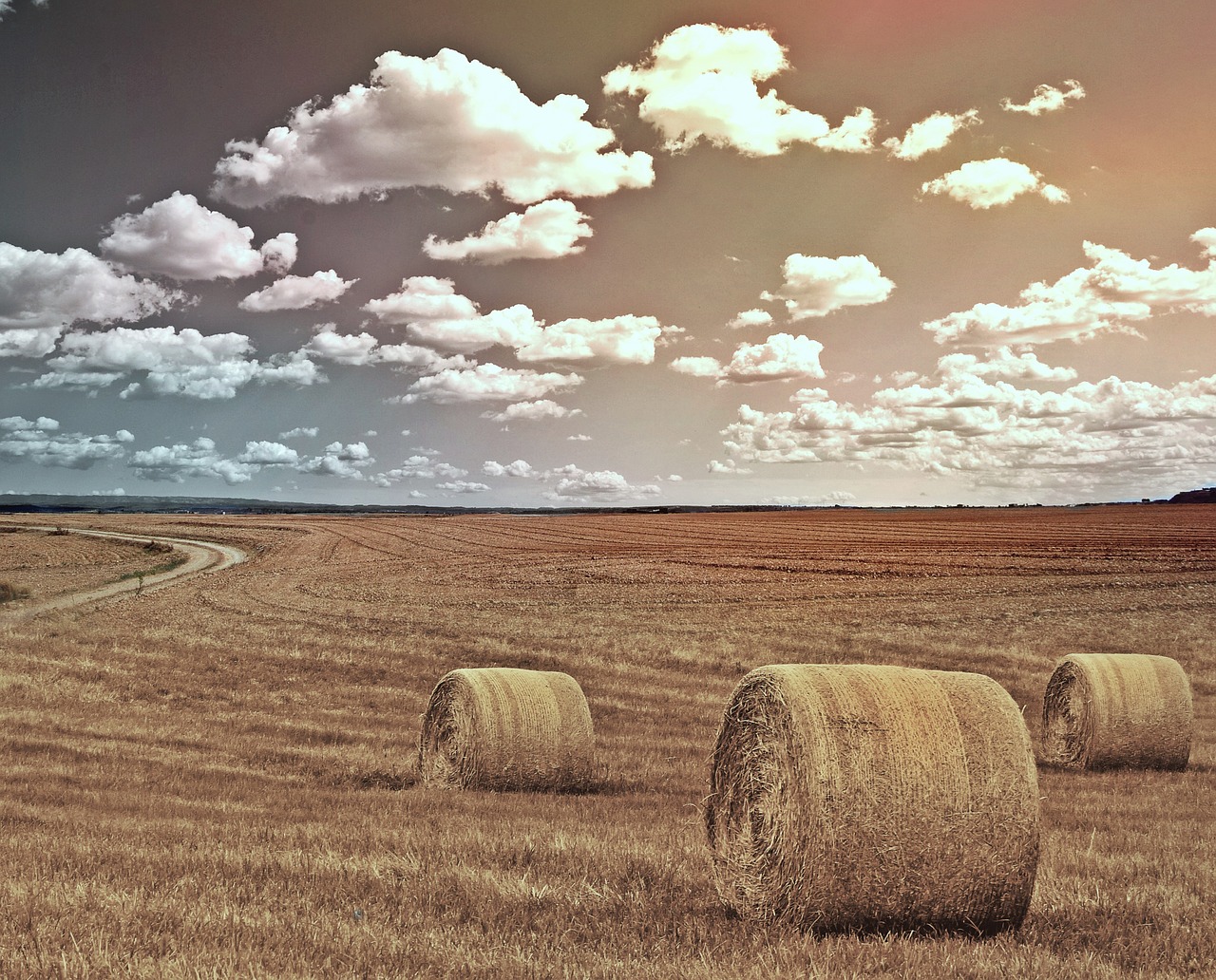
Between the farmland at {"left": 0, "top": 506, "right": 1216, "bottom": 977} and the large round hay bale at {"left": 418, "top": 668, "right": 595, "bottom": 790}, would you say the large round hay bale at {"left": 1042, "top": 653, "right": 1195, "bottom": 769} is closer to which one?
the farmland at {"left": 0, "top": 506, "right": 1216, "bottom": 977}

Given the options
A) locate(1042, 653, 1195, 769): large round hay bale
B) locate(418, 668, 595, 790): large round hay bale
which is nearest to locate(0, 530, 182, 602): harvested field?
locate(418, 668, 595, 790): large round hay bale

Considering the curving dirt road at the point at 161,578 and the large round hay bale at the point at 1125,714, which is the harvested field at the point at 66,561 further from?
the large round hay bale at the point at 1125,714

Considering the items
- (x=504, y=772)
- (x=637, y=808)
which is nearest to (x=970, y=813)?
(x=637, y=808)

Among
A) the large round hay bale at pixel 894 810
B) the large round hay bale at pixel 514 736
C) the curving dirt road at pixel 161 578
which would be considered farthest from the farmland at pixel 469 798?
the curving dirt road at pixel 161 578

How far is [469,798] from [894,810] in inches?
245

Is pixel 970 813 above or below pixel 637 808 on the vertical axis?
above

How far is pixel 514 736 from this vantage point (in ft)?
41.5

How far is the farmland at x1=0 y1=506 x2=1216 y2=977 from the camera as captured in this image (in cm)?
612

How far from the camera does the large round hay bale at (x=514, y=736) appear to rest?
41.0ft

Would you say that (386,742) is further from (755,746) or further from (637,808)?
(755,746)

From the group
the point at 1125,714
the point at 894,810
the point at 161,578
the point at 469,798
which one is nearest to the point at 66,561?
the point at 161,578

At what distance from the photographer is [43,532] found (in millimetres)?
96000

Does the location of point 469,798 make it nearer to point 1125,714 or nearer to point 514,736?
point 514,736

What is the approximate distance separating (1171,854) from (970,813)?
9.81 feet
